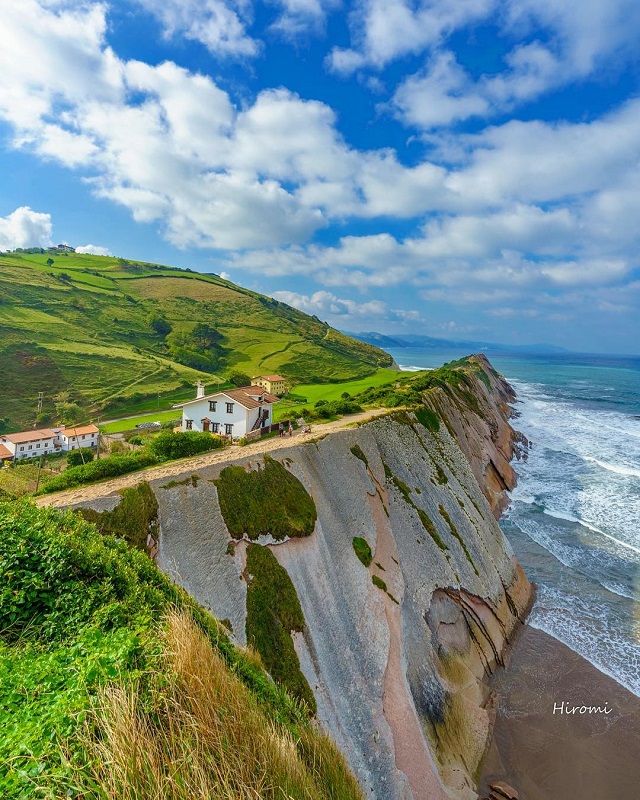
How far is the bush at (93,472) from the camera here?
60.7 feet

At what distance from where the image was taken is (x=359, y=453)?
96.0 ft

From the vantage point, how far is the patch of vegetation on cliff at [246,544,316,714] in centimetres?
1537

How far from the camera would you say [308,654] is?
655 inches

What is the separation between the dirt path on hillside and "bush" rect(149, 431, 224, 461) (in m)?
0.81

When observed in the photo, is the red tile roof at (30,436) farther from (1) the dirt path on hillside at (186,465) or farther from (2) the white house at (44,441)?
(1) the dirt path on hillside at (186,465)

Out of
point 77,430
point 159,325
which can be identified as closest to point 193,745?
point 77,430

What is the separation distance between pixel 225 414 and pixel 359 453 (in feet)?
43.1

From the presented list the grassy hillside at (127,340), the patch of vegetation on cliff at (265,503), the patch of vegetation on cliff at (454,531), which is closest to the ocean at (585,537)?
the patch of vegetation on cliff at (454,531)

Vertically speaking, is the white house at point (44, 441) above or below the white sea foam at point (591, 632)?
above

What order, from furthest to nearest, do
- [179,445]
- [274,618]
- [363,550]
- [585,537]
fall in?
[585,537], [179,445], [363,550], [274,618]

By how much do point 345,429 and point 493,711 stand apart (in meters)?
19.6

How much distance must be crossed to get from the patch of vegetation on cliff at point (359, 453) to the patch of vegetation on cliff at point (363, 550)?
675 cm

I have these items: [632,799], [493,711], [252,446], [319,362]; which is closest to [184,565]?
[252,446]

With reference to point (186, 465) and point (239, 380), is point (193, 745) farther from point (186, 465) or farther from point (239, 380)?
point (239, 380)
